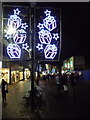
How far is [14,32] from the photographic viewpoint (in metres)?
9.17

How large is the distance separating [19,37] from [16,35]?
16 centimetres

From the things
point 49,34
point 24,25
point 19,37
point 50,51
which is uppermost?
point 24,25

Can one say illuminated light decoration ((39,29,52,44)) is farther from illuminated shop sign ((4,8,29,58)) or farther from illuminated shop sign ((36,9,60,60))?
illuminated shop sign ((4,8,29,58))

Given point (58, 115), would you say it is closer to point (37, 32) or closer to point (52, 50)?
point (52, 50)

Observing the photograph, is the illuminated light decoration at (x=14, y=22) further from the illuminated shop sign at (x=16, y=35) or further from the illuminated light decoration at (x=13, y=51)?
the illuminated light decoration at (x=13, y=51)

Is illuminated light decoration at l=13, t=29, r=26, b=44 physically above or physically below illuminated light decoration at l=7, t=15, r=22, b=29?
below

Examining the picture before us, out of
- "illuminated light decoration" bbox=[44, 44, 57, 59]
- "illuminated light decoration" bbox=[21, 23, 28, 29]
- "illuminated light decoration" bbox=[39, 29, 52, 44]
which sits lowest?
"illuminated light decoration" bbox=[44, 44, 57, 59]

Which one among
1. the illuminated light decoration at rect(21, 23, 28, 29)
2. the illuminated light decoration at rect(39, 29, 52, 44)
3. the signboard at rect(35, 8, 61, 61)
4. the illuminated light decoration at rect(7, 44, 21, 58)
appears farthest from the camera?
the illuminated light decoration at rect(21, 23, 28, 29)

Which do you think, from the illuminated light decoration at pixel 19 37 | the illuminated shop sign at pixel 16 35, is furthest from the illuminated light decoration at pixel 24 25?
the illuminated light decoration at pixel 19 37

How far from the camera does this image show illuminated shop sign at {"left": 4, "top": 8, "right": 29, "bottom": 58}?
8969 millimetres

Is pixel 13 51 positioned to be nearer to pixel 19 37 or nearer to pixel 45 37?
pixel 19 37

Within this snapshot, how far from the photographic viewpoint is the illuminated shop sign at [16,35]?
8.97 m

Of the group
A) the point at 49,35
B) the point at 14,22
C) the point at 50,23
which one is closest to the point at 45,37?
the point at 49,35

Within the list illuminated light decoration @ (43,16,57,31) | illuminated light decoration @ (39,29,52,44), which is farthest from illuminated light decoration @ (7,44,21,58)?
illuminated light decoration @ (43,16,57,31)
